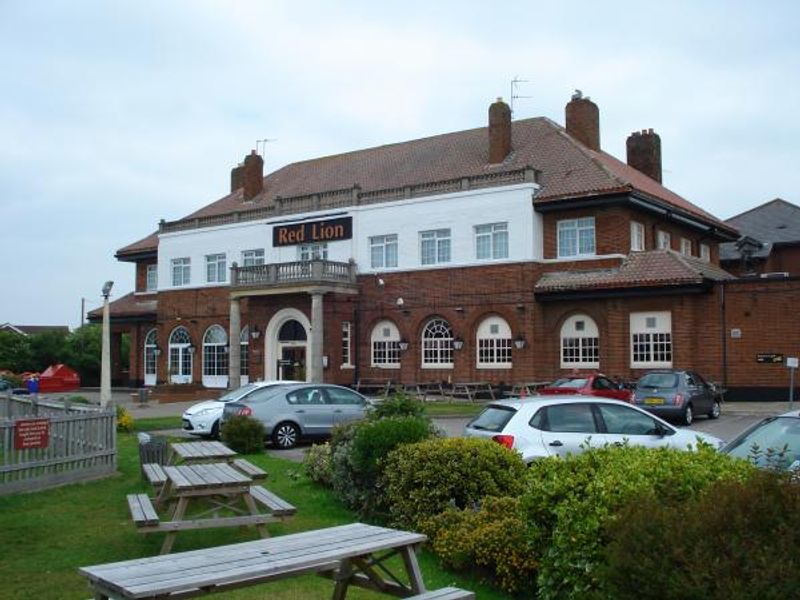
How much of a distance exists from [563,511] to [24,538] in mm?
6001

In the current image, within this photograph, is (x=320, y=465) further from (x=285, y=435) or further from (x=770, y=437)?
(x=285, y=435)

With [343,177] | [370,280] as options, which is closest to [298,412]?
[370,280]

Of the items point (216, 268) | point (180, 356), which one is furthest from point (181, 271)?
point (180, 356)

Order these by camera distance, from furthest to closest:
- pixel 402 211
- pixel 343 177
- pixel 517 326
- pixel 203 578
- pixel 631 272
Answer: pixel 343 177, pixel 402 211, pixel 517 326, pixel 631 272, pixel 203 578

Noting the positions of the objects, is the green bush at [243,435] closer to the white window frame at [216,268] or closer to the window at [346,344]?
the window at [346,344]

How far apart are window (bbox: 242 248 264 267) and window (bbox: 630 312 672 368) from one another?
19.0m

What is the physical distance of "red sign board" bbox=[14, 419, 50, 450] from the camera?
11.2 m

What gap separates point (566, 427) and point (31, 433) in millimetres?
7227

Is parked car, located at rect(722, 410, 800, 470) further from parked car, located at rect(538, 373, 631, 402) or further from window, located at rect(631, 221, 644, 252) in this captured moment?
window, located at rect(631, 221, 644, 252)

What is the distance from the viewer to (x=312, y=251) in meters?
39.7

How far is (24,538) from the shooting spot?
888 cm

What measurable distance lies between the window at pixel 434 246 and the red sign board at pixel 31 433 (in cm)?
2524

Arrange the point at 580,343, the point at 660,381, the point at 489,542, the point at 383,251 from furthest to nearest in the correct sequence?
the point at 383,251, the point at 580,343, the point at 660,381, the point at 489,542

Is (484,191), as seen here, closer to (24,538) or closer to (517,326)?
(517,326)
